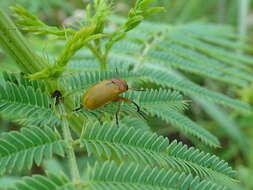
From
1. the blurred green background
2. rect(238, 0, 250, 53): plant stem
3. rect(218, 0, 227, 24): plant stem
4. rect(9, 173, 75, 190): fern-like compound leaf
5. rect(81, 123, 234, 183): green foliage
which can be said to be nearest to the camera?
rect(9, 173, 75, 190): fern-like compound leaf

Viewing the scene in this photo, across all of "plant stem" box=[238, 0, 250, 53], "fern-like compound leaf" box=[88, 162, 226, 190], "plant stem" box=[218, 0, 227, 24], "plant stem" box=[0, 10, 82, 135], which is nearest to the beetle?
"plant stem" box=[0, 10, 82, 135]

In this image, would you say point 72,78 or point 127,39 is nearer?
point 72,78

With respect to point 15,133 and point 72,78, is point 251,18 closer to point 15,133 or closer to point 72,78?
point 72,78

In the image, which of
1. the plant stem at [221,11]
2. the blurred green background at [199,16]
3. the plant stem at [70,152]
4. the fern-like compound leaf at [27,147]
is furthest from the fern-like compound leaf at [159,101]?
the plant stem at [221,11]

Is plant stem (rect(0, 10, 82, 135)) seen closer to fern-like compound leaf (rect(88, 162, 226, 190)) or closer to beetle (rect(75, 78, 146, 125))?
beetle (rect(75, 78, 146, 125))

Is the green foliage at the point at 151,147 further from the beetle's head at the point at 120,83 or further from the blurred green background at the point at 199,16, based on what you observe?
the blurred green background at the point at 199,16

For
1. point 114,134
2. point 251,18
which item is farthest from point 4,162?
point 251,18
